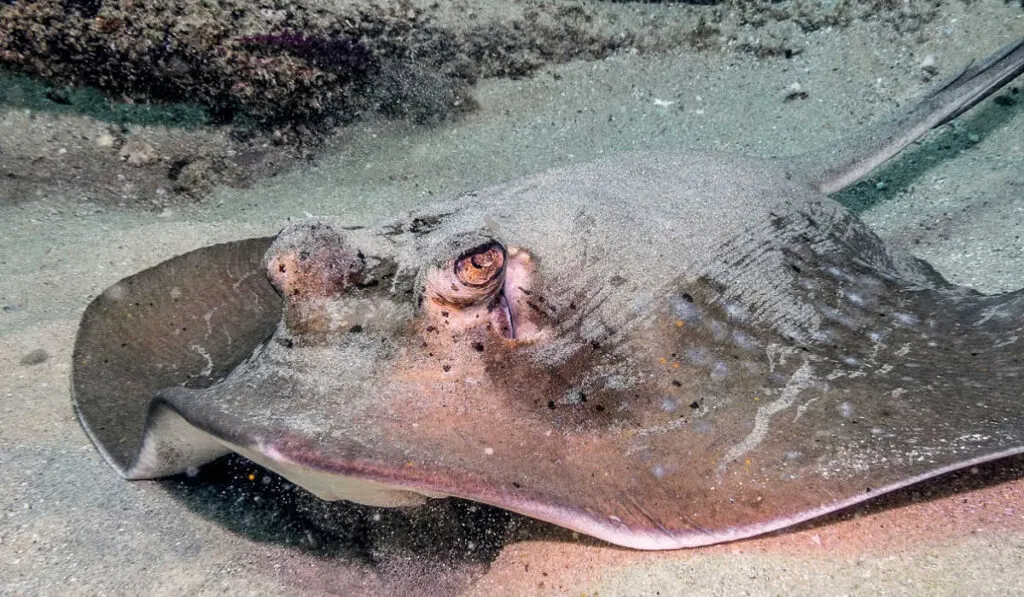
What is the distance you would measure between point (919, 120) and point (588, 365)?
342cm

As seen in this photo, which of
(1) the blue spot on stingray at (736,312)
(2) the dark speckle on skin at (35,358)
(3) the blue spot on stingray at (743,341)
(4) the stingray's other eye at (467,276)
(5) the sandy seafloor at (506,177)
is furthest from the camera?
(2) the dark speckle on skin at (35,358)

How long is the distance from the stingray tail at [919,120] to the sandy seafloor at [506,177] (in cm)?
47

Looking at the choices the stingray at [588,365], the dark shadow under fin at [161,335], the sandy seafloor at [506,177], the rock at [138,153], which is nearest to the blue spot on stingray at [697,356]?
the stingray at [588,365]

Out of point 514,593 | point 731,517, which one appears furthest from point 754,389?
point 514,593

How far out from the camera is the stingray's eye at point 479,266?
2.14 m

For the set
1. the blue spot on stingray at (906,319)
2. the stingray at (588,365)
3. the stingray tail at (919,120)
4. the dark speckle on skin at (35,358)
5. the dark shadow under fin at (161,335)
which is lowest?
the dark speckle on skin at (35,358)

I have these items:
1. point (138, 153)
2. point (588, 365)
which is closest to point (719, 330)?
point (588, 365)

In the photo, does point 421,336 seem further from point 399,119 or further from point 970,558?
point 399,119

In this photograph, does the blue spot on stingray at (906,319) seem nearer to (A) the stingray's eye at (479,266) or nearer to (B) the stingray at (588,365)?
(B) the stingray at (588,365)

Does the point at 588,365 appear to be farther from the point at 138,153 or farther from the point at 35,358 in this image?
the point at 138,153

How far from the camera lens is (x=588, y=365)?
2.22 meters

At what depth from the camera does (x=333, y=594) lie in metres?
2.13

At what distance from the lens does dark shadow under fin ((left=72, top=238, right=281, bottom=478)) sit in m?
2.61

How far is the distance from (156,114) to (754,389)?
5.50m
